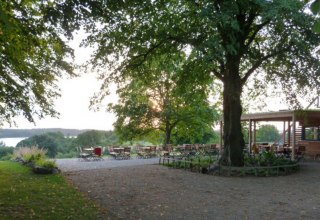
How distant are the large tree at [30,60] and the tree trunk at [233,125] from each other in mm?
7933

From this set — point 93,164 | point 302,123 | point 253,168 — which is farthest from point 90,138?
point 253,168

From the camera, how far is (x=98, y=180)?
13.6m

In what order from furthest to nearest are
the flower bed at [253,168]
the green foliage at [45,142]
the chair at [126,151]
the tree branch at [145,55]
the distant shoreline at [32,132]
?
the green foliage at [45,142]
the distant shoreline at [32,132]
the chair at [126,151]
the tree branch at [145,55]
the flower bed at [253,168]

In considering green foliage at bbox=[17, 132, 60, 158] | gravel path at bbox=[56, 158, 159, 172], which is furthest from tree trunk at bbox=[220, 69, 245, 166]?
green foliage at bbox=[17, 132, 60, 158]

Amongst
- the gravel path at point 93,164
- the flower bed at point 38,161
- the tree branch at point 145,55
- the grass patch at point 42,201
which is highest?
the tree branch at point 145,55

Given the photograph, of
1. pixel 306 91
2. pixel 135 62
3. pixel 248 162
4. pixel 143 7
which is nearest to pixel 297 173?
pixel 248 162

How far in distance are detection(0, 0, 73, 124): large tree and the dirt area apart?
10.8ft

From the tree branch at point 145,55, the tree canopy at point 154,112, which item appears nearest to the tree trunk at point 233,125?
the tree branch at point 145,55

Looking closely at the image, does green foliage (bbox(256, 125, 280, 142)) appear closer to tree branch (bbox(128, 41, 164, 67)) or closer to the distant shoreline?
the distant shoreline

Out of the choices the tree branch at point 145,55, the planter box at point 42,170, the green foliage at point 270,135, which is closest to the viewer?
the planter box at point 42,170

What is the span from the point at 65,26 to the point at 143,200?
488 cm

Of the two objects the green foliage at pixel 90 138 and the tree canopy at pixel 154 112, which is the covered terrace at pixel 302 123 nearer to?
the tree canopy at pixel 154 112

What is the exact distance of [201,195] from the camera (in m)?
10.6

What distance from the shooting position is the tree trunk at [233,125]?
17.1 meters
